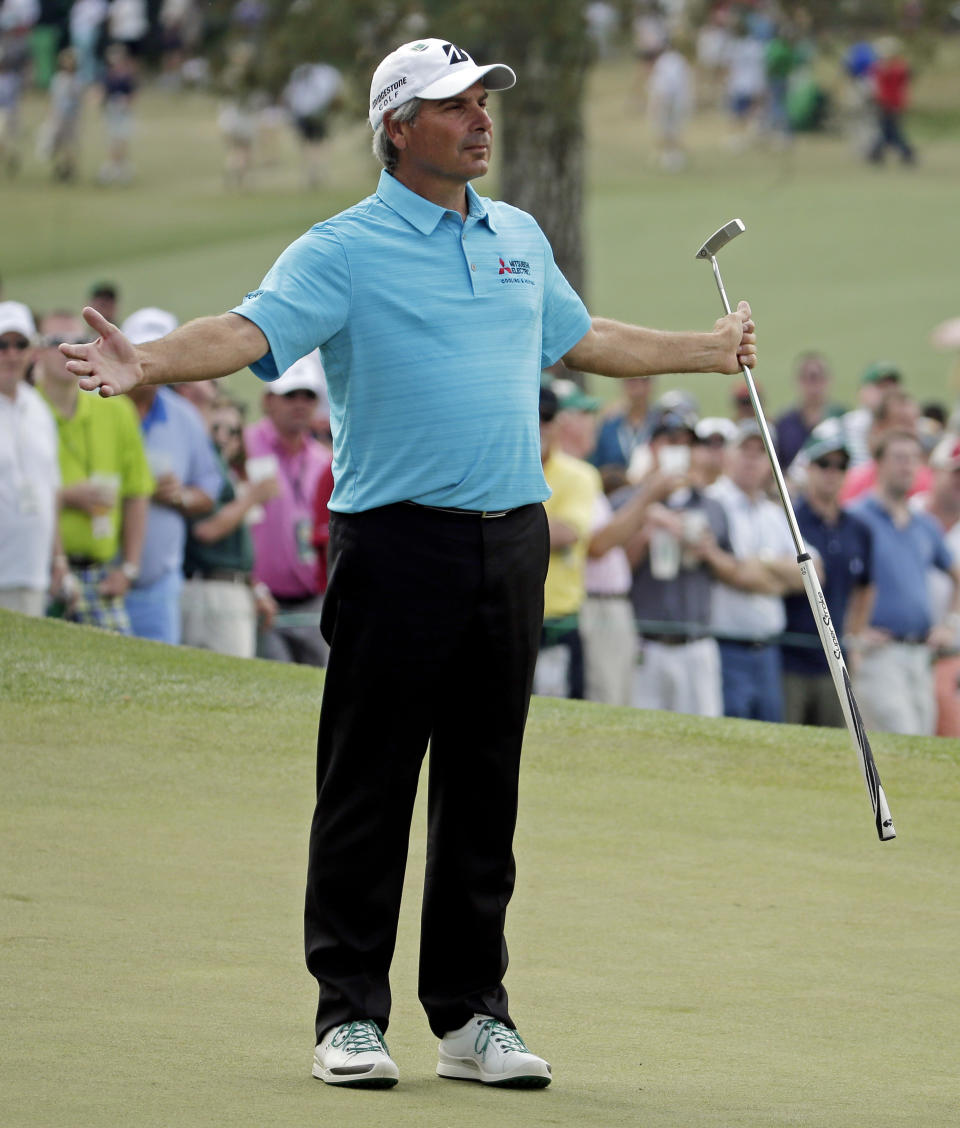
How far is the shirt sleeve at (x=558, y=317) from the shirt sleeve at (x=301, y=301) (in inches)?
19.8

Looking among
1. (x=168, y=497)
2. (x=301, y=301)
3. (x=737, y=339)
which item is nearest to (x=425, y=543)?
(x=301, y=301)

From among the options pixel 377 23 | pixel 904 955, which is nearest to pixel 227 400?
pixel 377 23

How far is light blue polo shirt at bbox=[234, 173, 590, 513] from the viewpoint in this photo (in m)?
4.03

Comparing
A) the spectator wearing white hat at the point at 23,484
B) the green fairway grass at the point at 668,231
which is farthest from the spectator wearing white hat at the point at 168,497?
the green fairway grass at the point at 668,231

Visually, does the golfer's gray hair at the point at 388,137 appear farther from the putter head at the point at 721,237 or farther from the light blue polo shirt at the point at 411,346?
the putter head at the point at 721,237

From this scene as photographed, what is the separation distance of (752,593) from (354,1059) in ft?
22.5

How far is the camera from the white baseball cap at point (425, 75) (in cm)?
409

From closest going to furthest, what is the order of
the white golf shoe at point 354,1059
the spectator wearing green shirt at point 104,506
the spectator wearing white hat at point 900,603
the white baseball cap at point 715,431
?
1. the white golf shoe at point 354,1059
2. the spectator wearing green shirt at point 104,506
3. the spectator wearing white hat at point 900,603
4. the white baseball cap at point 715,431

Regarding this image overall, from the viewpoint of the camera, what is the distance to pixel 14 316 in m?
9.38

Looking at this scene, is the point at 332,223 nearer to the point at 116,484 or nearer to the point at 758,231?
the point at 116,484

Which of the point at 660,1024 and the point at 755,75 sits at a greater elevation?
the point at 755,75

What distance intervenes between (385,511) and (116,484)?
561cm

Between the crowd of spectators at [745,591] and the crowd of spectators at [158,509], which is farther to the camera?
the crowd of spectators at [745,591]

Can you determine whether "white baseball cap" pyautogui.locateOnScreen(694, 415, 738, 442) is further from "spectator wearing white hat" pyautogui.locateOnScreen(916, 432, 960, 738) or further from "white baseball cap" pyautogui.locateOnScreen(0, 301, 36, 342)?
"white baseball cap" pyautogui.locateOnScreen(0, 301, 36, 342)
